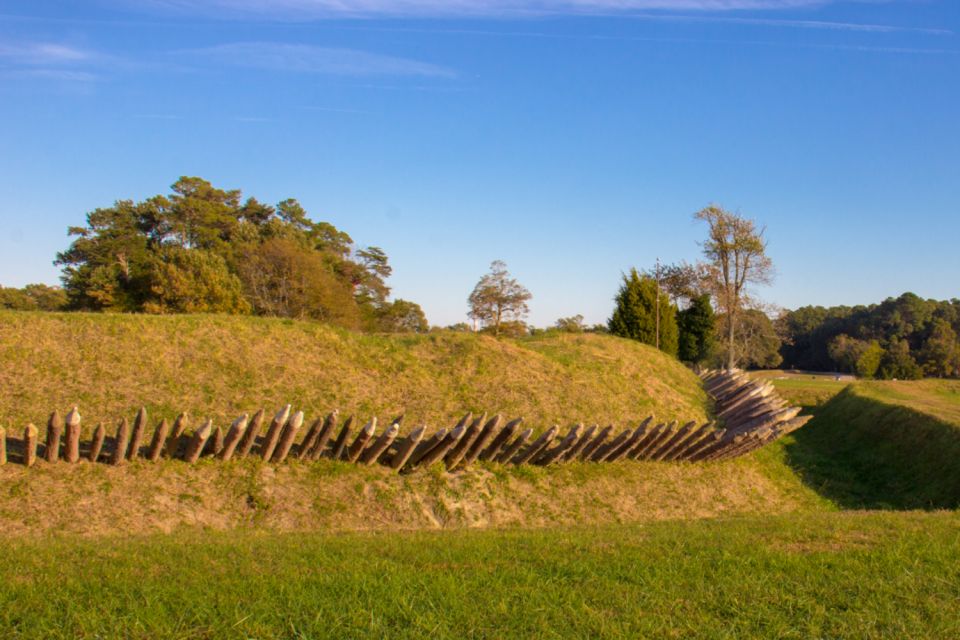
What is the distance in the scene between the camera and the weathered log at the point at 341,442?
790 cm

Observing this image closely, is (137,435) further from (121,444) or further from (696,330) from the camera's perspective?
(696,330)

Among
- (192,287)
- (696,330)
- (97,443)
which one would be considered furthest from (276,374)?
(696,330)

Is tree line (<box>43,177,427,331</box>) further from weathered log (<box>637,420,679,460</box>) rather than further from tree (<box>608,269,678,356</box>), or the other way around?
weathered log (<box>637,420,679,460</box>)

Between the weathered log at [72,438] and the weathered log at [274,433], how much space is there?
1908 millimetres

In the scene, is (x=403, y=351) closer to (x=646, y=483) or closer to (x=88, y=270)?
(x=646, y=483)

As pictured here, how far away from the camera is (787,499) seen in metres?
10.9

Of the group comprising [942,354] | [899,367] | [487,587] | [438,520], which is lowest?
[438,520]

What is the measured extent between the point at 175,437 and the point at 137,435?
38 cm

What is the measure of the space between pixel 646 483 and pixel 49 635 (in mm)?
8066

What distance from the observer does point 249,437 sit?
25.1 feet

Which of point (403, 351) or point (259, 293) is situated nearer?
point (403, 351)

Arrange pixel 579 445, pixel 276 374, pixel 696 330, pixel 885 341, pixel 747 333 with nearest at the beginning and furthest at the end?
1. pixel 579 445
2. pixel 276 374
3. pixel 696 330
4. pixel 747 333
5. pixel 885 341

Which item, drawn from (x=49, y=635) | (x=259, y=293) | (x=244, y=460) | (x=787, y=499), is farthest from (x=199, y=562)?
(x=259, y=293)

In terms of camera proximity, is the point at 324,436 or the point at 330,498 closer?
the point at 330,498
